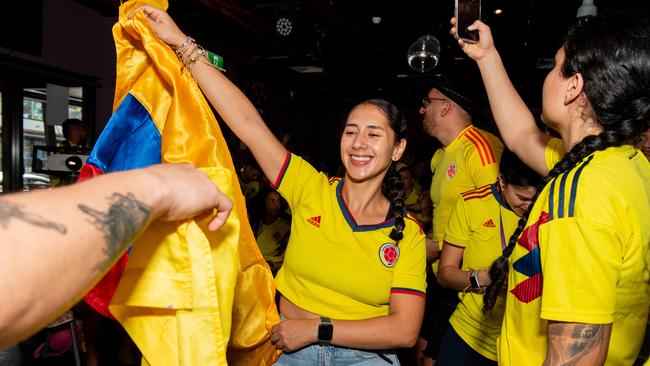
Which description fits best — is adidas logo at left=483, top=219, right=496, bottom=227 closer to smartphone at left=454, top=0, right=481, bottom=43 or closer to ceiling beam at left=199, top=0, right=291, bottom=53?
smartphone at left=454, top=0, right=481, bottom=43

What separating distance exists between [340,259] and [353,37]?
20.7 feet

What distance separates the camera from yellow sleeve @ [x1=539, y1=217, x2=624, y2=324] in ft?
3.02

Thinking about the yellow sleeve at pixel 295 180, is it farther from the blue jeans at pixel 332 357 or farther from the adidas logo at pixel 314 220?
the blue jeans at pixel 332 357

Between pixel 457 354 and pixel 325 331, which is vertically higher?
pixel 325 331

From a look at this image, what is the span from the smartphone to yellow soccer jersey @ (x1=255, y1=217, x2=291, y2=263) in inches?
130

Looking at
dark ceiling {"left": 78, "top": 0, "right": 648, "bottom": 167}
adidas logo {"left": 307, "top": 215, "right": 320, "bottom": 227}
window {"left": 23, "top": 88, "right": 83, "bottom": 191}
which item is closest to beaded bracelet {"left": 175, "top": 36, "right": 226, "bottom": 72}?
adidas logo {"left": 307, "top": 215, "right": 320, "bottom": 227}

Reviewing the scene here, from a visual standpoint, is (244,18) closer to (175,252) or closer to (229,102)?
(229,102)

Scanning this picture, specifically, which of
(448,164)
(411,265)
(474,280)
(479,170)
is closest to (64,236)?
(411,265)

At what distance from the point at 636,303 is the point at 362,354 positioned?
84cm

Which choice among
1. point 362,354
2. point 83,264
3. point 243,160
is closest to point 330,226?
point 362,354

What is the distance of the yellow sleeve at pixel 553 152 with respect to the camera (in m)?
1.45

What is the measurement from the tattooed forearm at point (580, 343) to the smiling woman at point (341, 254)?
2.24ft

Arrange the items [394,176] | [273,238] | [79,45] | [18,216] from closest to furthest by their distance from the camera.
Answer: [18,216], [394,176], [273,238], [79,45]

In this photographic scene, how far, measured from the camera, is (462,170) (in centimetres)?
287
